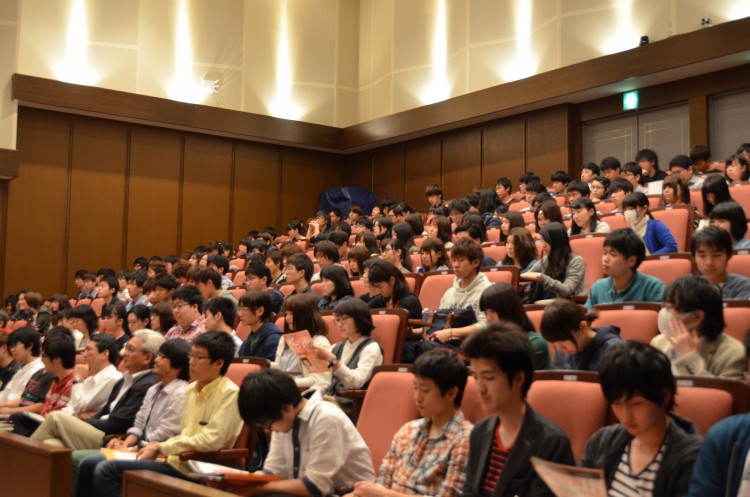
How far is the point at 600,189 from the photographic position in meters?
5.88

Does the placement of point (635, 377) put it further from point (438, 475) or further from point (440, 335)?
point (440, 335)

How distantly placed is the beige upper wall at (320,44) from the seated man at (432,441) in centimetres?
612

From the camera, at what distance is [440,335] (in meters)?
3.15

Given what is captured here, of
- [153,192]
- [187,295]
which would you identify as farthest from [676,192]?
[153,192]

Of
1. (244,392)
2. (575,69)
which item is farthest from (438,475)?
(575,69)

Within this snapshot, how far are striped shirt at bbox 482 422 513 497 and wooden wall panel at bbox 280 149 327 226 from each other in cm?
902

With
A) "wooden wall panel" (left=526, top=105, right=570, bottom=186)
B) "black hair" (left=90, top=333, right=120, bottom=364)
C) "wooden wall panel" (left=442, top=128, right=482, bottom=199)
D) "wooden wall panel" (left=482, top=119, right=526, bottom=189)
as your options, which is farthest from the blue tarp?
"black hair" (left=90, top=333, right=120, bottom=364)

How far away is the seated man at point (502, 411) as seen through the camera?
1.79 m

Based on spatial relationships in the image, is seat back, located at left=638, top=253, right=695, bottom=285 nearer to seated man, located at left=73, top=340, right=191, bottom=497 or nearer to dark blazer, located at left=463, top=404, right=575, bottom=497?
dark blazer, located at left=463, top=404, right=575, bottom=497

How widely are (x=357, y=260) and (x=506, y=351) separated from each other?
310 cm

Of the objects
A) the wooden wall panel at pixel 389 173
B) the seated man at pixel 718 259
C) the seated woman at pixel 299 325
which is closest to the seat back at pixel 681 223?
the seated man at pixel 718 259

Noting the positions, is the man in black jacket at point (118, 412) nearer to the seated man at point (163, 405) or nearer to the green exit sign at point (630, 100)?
the seated man at point (163, 405)

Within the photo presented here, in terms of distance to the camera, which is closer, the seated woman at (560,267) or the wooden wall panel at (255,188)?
the seated woman at (560,267)

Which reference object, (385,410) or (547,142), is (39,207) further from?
(385,410)
